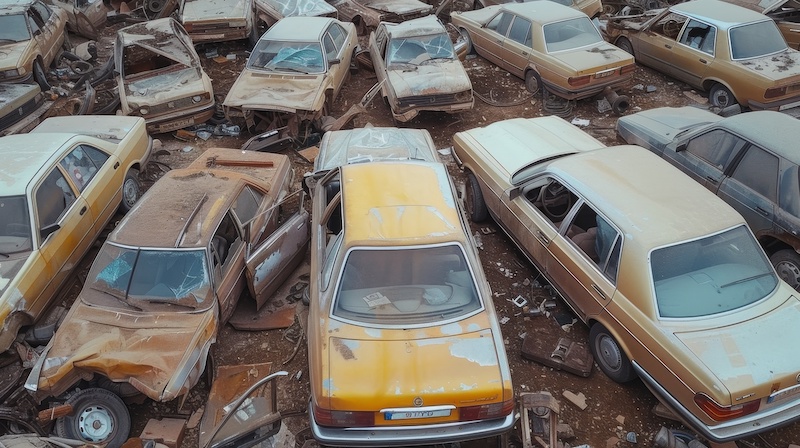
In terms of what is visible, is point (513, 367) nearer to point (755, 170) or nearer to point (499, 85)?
point (755, 170)

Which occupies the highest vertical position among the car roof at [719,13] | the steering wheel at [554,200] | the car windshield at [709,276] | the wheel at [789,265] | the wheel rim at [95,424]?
the car roof at [719,13]

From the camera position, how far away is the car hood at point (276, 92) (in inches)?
344

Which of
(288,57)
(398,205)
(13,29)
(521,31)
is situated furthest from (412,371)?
(13,29)

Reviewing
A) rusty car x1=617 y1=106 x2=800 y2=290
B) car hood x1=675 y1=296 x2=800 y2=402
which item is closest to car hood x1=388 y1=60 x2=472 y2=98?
rusty car x1=617 y1=106 x2=800 y2=290

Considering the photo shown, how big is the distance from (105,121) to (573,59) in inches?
288

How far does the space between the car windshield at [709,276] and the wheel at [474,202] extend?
2660mm

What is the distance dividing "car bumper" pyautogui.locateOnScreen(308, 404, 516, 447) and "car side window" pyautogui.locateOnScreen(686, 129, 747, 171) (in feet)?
14.2

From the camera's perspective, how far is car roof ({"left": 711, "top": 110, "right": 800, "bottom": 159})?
6031 millimetres

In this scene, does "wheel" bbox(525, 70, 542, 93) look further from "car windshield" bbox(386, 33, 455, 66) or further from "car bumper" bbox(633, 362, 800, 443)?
"car bumper" bbox(633, 362, 800, 443)

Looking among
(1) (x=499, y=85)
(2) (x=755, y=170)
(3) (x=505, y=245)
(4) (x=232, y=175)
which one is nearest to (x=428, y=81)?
(1) (x=499, y=85)

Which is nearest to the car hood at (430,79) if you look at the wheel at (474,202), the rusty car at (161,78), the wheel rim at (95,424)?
the wheel at (474,202)

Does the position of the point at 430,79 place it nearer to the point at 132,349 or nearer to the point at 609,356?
the point at 609,356

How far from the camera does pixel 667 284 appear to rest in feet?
15.6

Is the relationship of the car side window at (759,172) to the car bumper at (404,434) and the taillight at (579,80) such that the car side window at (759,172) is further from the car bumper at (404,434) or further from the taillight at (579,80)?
the car bumper at (404,434)
